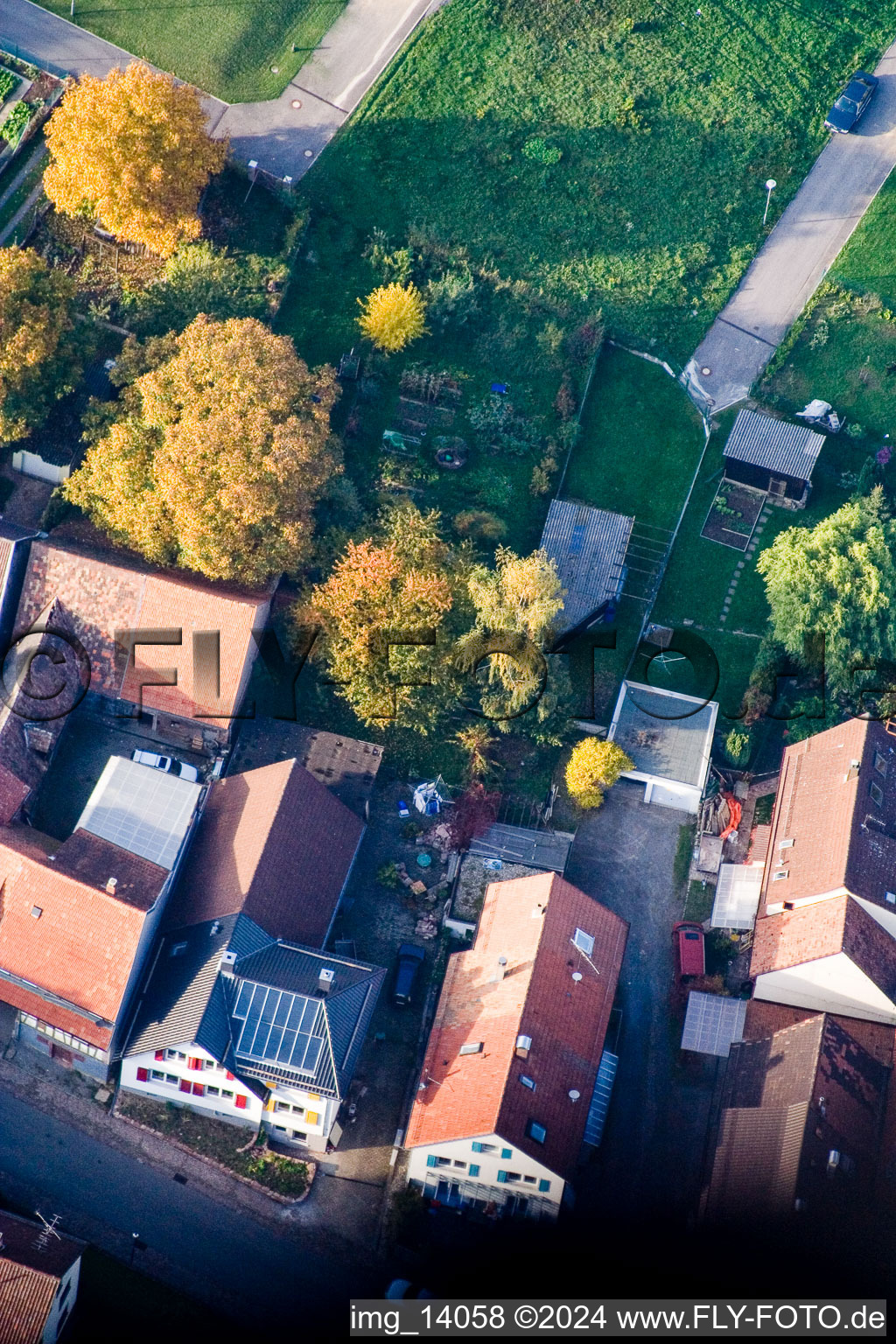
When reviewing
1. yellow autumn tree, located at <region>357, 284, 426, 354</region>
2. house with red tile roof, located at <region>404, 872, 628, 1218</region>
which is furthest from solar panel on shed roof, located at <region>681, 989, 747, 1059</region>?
yellow autumn tree, located at <region>357, 284, 426, 354</region>

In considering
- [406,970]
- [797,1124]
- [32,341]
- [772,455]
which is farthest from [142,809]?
[772,455]

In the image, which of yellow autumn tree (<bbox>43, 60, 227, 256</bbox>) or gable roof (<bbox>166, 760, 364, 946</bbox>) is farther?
yellow autumn tree (<bbox>43, 60, 227, 256</bbox>)

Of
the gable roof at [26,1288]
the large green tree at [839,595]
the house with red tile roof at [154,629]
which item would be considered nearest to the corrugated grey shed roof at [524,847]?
the house with red tile roof at [154,629]

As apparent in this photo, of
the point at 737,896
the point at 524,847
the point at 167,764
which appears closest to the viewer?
the point at 167,764

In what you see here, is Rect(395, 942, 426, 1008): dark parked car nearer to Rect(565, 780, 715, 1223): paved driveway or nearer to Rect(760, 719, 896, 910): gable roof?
Rect(565, 780, 715, 1223): paved driveway

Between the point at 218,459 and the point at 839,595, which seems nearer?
the point at 218,459

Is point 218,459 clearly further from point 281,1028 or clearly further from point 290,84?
point 281,1028

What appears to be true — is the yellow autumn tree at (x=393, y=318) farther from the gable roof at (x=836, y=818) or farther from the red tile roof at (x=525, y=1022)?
the gable roof at (x=836, y=818)

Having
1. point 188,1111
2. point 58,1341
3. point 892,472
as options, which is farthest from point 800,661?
point 58,1341
